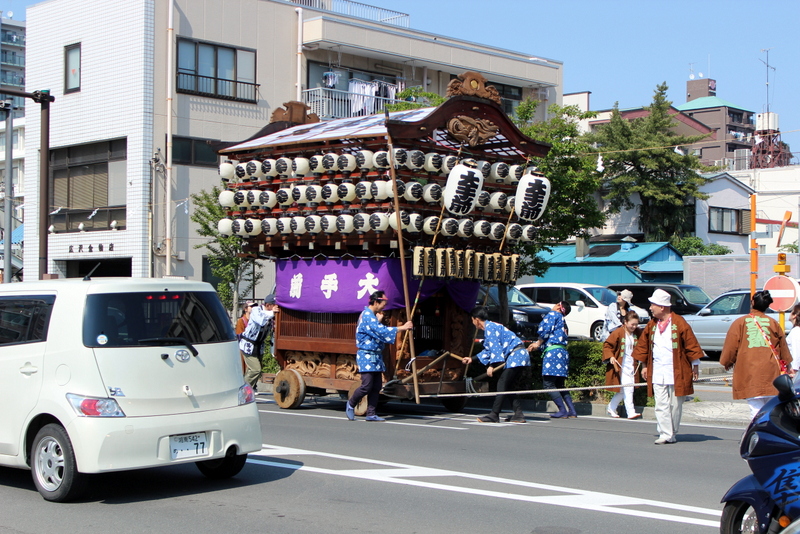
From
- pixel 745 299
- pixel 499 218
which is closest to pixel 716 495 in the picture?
pixel 499 218

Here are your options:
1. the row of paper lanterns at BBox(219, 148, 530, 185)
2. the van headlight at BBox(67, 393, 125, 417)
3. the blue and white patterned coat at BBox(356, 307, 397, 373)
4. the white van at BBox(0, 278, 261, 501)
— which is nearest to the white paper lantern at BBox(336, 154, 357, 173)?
the row of paper lanterns at BBox(219, 148, 530, 185)

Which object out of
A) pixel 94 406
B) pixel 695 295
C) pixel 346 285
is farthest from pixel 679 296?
pixel 94 406

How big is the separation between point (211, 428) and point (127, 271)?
75.0 ft

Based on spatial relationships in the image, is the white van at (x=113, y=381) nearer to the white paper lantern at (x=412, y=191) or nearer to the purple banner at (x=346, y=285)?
the white paper lantern at (x=412, y=191)

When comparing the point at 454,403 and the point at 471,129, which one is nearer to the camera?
the point at 471,129

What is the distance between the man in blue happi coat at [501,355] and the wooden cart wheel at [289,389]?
118 inches

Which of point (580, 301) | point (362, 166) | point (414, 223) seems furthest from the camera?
point (580, 301)

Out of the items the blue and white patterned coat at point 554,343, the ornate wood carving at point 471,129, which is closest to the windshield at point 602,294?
the blue and white patterned coat at point 554,343

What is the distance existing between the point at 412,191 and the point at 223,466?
571 centimetres

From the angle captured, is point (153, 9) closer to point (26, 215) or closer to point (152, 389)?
point (26, 215)

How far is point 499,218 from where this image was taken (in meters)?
14.2

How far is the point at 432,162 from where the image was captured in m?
13.0

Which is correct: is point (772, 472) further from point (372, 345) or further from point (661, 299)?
point (372, 345)

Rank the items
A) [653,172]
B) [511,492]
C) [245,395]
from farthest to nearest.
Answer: [653,172]
[245,395]
[511,492]
